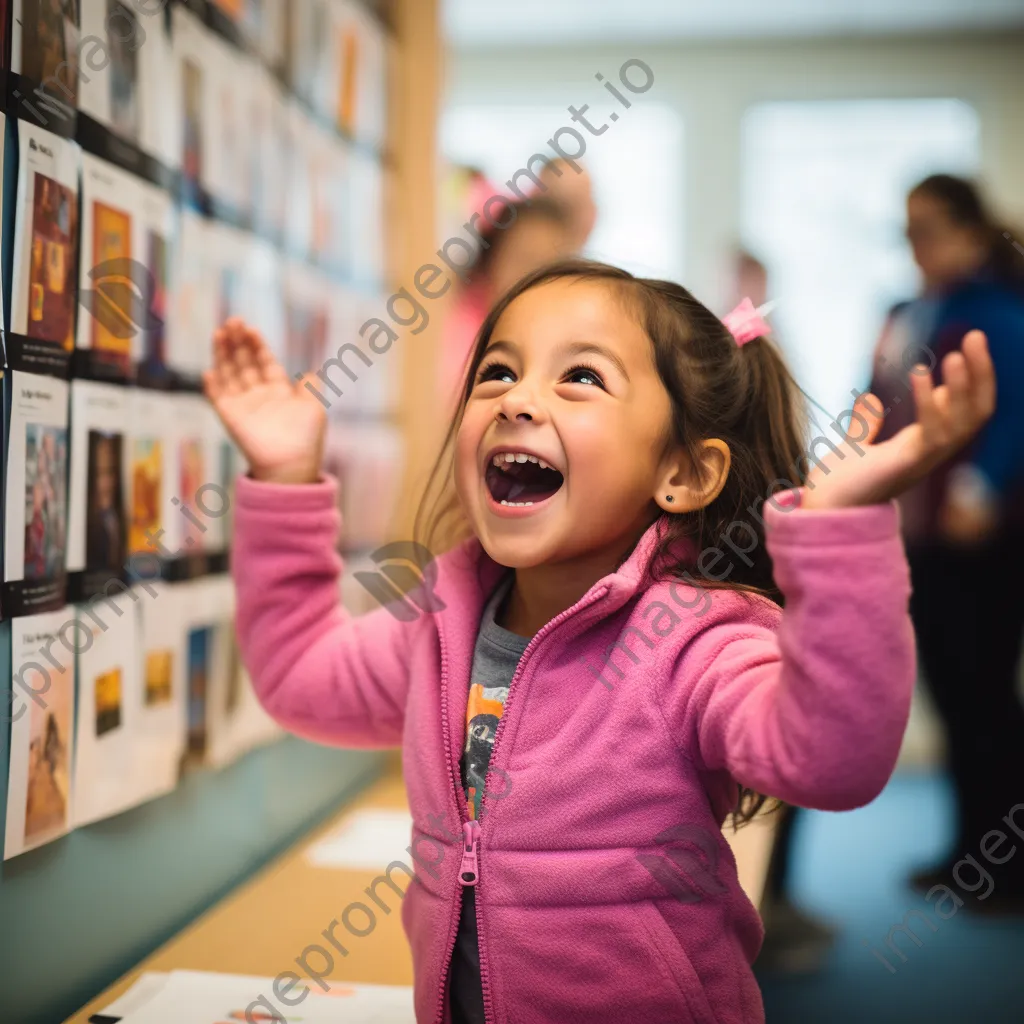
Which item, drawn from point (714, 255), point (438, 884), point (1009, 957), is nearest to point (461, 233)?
point (438, 884)

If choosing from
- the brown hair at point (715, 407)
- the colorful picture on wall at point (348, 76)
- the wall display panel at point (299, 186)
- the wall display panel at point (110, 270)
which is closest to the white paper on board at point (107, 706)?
the wall display panel at point (110, 270)

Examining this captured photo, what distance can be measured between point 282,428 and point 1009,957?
70.2 inches

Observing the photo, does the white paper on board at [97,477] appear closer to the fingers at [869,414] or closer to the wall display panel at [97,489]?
the wall display panel at [97,489]

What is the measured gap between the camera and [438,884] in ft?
2.73

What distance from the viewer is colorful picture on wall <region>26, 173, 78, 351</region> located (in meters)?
0.85

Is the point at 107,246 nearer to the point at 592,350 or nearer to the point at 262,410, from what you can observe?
the point at 262,410

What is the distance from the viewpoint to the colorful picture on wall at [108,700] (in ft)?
→ 3.19

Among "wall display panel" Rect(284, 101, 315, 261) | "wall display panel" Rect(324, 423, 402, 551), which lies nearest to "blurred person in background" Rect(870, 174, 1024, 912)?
"wall display panel" Rect(324, 423, 402, 551)

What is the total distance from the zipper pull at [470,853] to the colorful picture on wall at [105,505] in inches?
15.5

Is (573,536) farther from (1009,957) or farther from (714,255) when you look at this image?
(714,255)

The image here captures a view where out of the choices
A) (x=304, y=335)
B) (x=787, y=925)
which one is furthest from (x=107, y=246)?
(x=787, y=925)

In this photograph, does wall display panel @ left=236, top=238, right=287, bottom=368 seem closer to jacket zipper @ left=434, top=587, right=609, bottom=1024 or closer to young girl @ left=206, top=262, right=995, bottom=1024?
young girl @ left=206, top=262, right=995, bottom=1024

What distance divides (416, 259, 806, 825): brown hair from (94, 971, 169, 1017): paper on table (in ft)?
1.69

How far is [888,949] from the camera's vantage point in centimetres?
213
